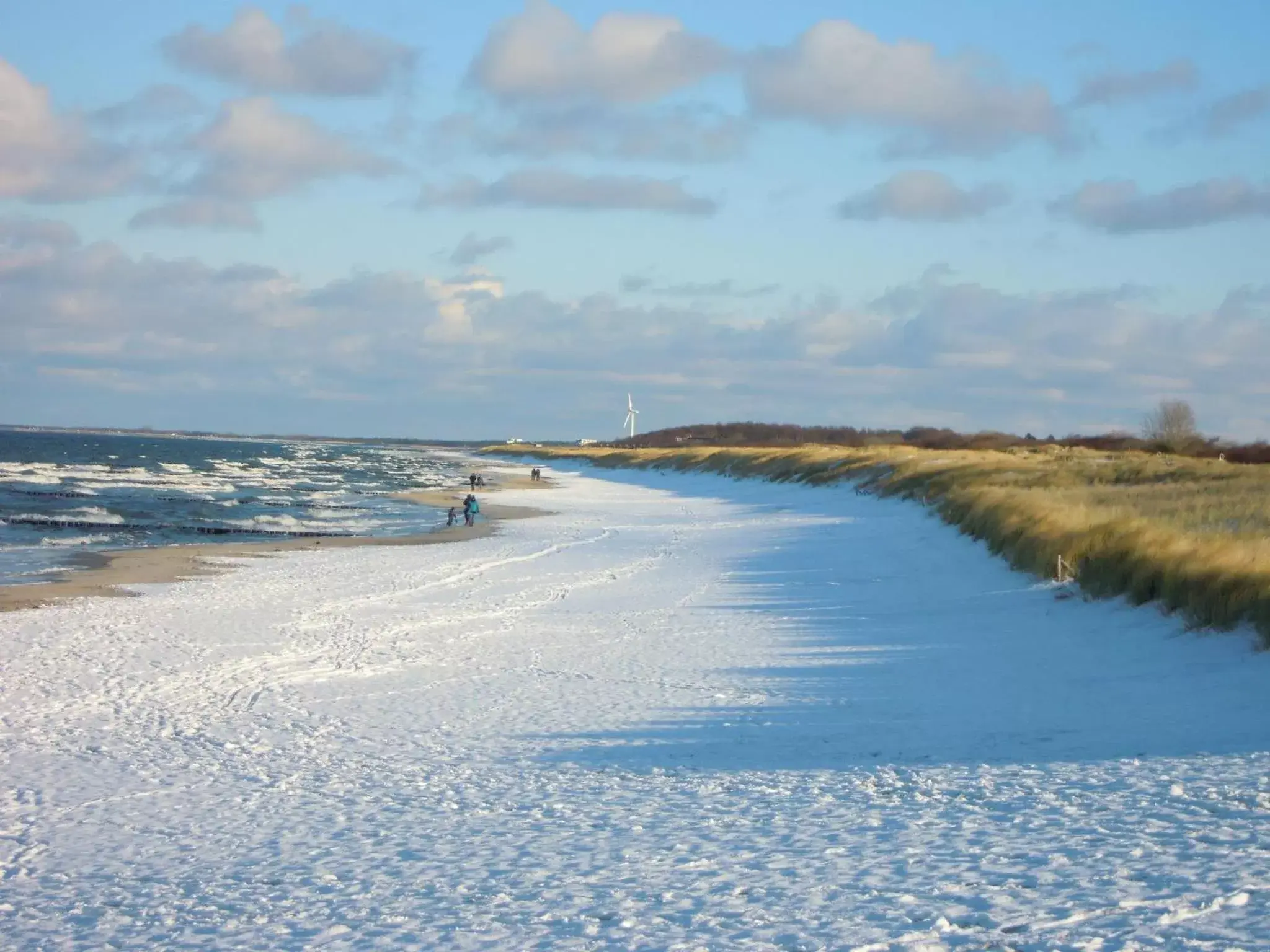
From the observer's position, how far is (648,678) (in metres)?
13.0

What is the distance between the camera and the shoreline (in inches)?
781

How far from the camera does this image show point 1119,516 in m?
20.0

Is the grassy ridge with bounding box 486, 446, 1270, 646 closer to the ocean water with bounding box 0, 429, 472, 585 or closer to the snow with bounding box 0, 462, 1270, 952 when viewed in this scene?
the snow with bounding box 0, 462, 1270, 952

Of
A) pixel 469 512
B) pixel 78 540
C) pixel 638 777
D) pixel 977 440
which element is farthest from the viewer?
pixel 977 440

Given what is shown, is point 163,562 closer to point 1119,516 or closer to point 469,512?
point 469,512

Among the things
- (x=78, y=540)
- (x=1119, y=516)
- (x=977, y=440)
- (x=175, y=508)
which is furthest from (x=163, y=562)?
(x=977, y=440)

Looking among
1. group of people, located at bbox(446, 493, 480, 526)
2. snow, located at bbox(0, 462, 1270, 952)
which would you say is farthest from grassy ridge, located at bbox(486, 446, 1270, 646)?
group of people, located at bbox(446, 493, 480, 526)

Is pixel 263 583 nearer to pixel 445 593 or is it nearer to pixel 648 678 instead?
pixel 445 593

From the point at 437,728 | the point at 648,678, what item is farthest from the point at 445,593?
the point at 437,728

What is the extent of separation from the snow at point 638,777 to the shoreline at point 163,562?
5.90ft

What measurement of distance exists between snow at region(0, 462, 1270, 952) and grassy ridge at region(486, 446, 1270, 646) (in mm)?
479

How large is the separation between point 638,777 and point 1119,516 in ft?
45.2

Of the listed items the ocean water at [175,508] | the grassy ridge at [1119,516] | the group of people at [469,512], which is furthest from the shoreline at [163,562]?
the grassy ridge at [1119,516]

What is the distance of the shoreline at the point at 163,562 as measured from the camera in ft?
65.1
